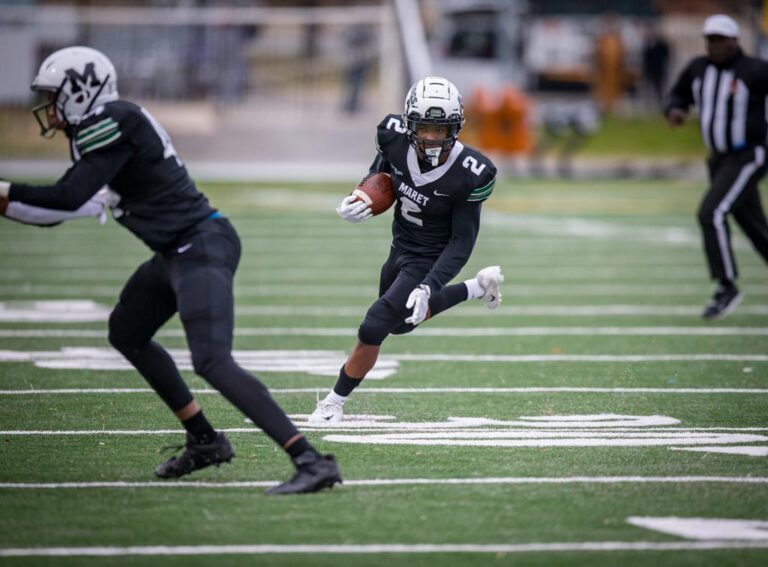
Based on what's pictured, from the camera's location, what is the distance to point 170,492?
5.12m

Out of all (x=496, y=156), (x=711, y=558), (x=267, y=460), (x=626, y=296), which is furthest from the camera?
(x=496, y=156)

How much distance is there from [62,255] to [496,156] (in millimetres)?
10613

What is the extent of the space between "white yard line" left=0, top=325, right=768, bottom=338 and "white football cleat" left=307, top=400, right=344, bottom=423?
2.87 metres

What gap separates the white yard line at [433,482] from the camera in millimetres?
5191

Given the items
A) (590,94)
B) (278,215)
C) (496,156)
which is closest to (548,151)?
(496,156)

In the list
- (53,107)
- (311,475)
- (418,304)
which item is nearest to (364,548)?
(311,475)

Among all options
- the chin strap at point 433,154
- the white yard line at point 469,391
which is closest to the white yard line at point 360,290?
the white yard line at point 469,391

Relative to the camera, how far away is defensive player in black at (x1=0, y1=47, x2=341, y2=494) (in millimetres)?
4992

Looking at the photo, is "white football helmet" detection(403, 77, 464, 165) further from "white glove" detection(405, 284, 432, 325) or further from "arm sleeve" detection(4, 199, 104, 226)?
"arm sleeve" detection(4, 199, 104, 226)

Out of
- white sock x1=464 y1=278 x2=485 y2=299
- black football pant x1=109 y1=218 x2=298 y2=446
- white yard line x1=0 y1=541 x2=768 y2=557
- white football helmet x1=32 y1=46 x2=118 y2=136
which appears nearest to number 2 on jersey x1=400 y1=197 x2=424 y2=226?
white sock x1=464 y1=278 x2=485 y2=299

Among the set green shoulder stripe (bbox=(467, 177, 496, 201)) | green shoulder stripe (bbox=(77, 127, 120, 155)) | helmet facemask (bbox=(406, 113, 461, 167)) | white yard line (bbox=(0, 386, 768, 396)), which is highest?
green shoulder stripe (bbox=(77, 127, 120, 155))

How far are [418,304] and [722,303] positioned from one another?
438 centimetres

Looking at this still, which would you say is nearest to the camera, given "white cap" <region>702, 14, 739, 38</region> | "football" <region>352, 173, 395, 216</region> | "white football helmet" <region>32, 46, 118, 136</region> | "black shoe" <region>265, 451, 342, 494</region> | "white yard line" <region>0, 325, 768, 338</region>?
"black shoe" <region>265, 451, 342, 494</region>

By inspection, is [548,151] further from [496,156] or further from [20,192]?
[20,192]
